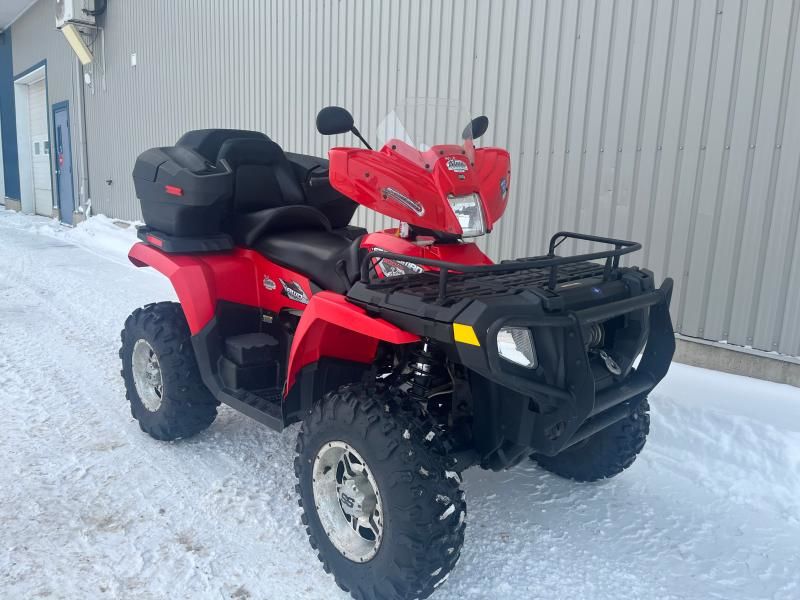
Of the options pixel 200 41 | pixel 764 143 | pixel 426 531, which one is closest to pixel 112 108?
pixel 200 41

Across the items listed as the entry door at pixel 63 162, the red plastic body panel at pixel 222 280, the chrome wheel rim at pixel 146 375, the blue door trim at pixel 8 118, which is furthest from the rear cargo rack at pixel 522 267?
the blue door trim at pixel 8 118

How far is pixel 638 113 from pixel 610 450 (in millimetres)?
2620

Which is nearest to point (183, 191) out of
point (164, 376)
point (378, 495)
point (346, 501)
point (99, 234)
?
point (164, 376)

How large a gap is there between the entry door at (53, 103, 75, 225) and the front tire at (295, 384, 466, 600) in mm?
15732

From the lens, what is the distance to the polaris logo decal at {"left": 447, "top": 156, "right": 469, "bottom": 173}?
2.52 m

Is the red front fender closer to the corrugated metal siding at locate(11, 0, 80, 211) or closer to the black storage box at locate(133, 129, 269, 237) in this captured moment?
the black storage box at locate(133, 129, 269, 237)

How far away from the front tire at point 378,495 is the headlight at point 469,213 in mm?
722

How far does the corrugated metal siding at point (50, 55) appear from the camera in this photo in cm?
1524

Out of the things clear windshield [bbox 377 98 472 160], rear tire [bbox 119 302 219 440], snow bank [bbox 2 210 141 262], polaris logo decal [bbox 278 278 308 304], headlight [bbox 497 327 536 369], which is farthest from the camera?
snow bank [bbox 2 210 141 262]

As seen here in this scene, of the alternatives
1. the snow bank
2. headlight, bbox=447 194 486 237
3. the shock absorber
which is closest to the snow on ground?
the shock absorber

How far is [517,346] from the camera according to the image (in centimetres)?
201

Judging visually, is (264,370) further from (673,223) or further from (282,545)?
(673,223)

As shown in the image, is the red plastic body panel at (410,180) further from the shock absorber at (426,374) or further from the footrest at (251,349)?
the footrest at (251,349)

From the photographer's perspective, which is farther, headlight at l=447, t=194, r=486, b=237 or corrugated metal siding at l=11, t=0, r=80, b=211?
corrugated metal siding at l=11, t=0, r=80, b=211
